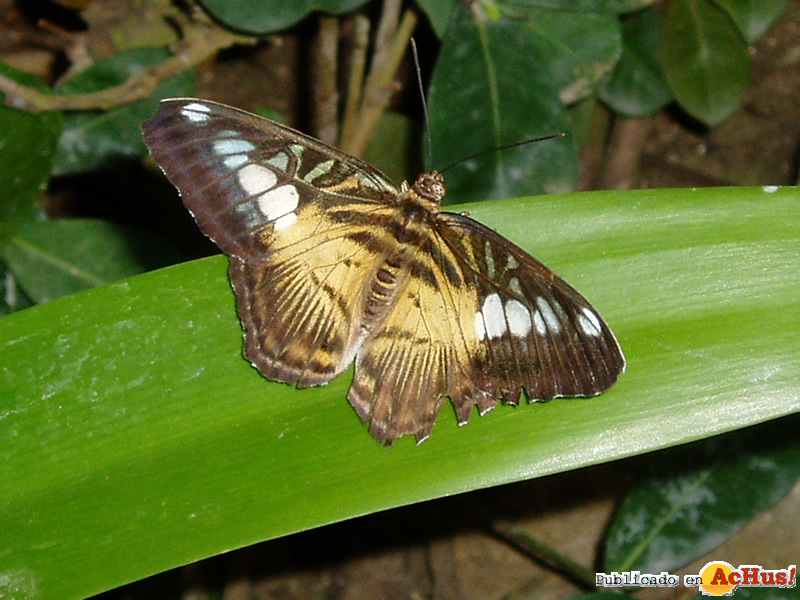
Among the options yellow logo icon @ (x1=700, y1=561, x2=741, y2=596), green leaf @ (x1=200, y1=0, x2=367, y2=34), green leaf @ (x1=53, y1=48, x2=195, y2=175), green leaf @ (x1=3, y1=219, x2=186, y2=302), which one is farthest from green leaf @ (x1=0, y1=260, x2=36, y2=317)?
yellow logo icon @ (x1=700, y1=561, x2=741, y2=596)

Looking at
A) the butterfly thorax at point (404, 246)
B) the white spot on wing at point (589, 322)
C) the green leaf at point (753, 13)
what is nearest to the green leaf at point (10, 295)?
the butterfly thorax at point (404, 246)

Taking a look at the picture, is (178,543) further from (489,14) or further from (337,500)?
(489,14)

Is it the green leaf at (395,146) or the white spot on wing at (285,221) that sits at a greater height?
the white spot on wing at (285,221)

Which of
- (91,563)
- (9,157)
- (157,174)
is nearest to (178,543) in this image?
(91,563)

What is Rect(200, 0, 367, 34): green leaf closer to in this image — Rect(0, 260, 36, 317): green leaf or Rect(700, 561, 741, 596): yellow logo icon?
Rect(0, 260, 36, 317): green leaf

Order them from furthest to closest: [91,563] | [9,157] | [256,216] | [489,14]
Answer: [489,14] → [9,157] → [256,216] → [91,563]

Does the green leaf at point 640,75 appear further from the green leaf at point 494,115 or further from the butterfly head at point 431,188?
the butterfly head at point 431,188

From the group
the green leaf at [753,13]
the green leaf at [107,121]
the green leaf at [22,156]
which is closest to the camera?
the green leaf at [22,156]
